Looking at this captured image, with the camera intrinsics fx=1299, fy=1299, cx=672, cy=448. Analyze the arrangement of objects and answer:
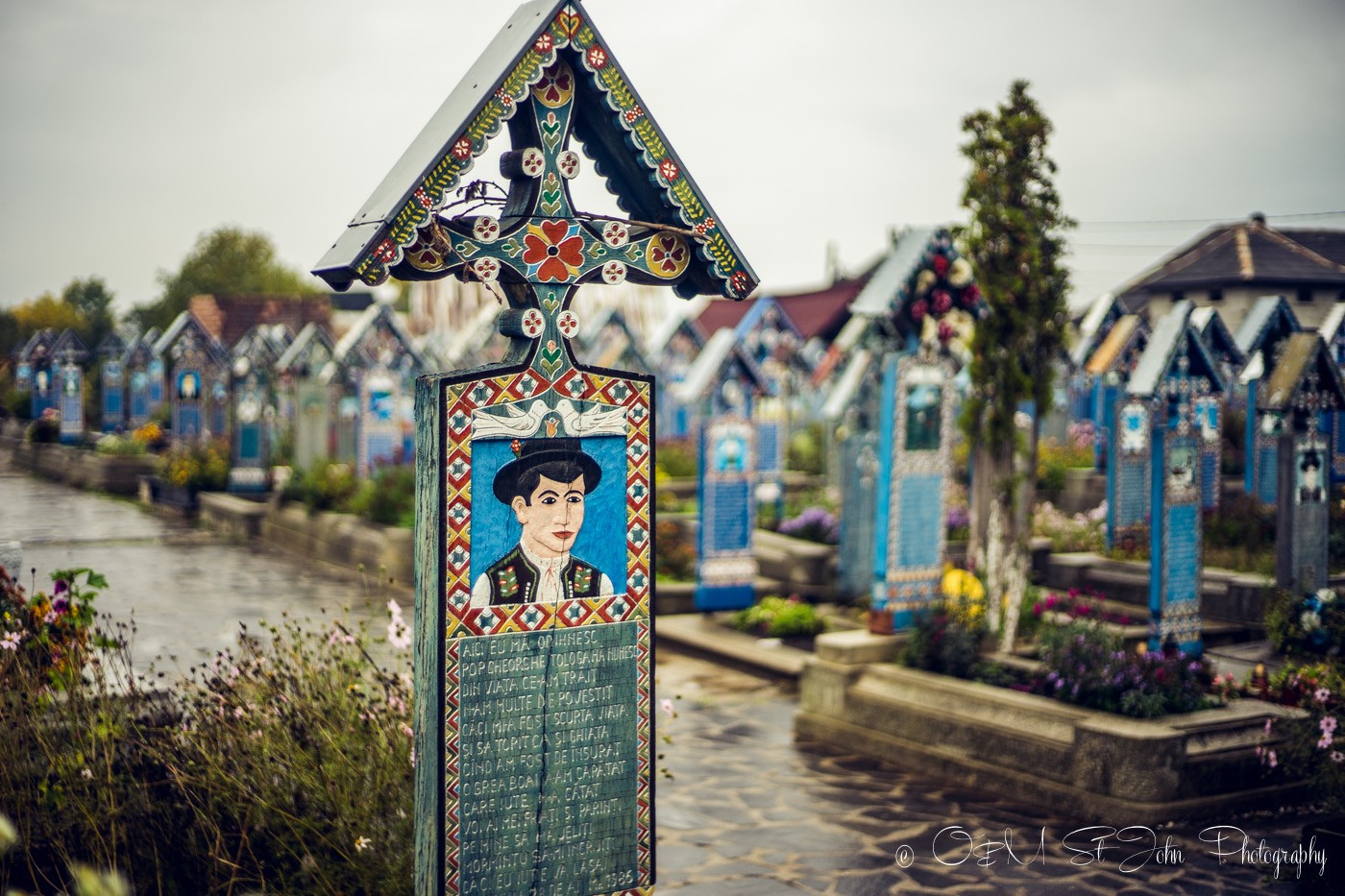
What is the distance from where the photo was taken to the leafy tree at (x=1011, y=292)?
33.3 ft

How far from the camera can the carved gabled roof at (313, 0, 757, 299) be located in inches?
178

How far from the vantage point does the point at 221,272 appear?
183ft

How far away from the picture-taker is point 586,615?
5.06m

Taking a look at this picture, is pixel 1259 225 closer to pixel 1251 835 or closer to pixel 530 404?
pixel 1251 835

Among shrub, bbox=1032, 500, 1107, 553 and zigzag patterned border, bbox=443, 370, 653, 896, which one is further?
shrub, bbox=1032, 500, 1107, 553

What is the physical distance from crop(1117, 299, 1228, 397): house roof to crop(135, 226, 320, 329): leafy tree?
4883cm

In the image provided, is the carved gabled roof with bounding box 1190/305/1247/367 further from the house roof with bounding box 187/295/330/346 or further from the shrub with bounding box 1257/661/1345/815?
the house roof with bounding box 187/295/330/346

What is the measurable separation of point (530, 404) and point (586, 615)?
0.85 meters

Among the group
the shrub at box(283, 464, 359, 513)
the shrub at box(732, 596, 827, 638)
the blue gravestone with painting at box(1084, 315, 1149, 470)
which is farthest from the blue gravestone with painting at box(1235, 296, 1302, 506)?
the shrub at box(283, 464, 359, 513)

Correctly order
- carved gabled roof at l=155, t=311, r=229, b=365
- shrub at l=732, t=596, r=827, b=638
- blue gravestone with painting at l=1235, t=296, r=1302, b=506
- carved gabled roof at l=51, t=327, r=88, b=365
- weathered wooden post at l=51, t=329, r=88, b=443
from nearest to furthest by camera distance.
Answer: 1. blue gravestone with painting at l=1235, t=296, r=1302, b=506
2. shrub at l=732, t=596, r=827, b=638
3. carved gabled roof at l=155, t=311, r=229, b=365
4. carved gabled roof at l=51, t=327, r=88, b=365
5. weathered wooden post at l=51, t=329, r=88, b=443

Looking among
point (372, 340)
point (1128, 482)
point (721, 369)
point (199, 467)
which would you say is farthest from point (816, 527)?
point (199, 467)

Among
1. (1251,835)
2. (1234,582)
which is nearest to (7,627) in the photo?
(1251,835)

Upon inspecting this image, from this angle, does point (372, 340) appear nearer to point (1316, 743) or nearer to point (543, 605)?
point (1316, 743)

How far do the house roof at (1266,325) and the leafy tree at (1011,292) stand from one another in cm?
296
